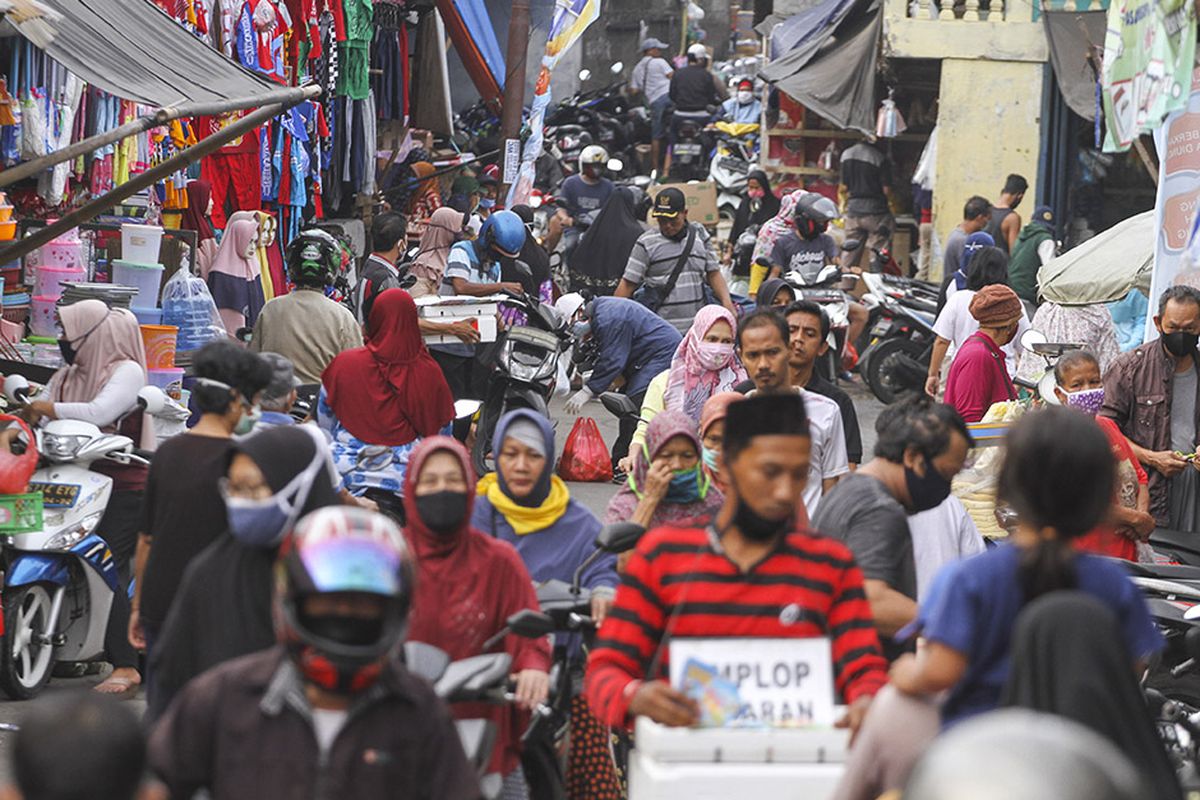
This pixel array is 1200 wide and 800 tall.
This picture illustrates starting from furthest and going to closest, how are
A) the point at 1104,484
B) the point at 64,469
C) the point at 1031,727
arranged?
the point at 64,469 < the point at 1104,484 < the point at 1031,727

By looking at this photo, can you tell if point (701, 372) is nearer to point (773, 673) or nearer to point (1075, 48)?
point (773, 673)

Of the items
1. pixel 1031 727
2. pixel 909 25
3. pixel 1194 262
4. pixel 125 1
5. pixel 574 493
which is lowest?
pixel 574 493

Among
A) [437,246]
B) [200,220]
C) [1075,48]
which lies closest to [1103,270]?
[437,246]

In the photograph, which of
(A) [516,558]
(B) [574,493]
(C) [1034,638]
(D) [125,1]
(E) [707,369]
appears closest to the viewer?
(C) [1034,638]

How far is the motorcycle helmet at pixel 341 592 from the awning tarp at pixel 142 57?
16.7 feet

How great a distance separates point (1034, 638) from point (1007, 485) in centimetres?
37

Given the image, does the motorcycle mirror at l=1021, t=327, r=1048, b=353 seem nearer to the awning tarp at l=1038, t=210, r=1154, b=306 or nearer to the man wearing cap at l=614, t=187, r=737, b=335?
the awning tarp at l=1038, t=210, r=1154, b=306

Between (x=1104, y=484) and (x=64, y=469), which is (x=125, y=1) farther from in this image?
(x=1104, y=484)

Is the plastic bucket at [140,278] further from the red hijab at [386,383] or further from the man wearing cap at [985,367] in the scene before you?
the man wearing cap at [985,367]

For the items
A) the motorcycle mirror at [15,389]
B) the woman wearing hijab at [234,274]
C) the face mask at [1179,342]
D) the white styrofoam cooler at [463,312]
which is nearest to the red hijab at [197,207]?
the woman wearing hijab at [234,274]

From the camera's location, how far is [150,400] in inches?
326

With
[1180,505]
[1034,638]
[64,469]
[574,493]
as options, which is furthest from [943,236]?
[1034,638]

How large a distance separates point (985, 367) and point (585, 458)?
12.3ft

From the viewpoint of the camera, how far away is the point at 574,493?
12406mm
